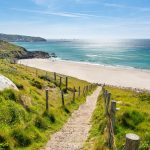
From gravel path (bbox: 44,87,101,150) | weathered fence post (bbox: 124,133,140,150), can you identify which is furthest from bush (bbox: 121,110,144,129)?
weathered fence post (bbox: 124,133,140,150)

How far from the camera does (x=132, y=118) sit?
53.0 ft

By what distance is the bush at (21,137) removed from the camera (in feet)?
49.9

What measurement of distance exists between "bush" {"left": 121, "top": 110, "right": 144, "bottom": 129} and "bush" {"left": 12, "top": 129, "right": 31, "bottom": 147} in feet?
17.3

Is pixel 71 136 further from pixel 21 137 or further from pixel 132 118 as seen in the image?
pixel 132 118

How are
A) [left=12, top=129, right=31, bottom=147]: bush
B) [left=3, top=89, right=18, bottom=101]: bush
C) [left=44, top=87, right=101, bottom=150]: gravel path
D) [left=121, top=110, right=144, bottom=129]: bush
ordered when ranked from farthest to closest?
1. [left=3, top=89, right=18, bottom=101]: bush
2. [left=44, top=87, right=101, bottom=150]: gravel path
3. [left=121, top=110, right=144, bottom=129]: bush
4. [left=12, top=129, right=31, bottom=147]: bush

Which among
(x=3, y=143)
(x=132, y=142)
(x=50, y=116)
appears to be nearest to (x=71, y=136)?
(x=50, y=116)

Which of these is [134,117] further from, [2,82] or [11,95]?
[2,82]

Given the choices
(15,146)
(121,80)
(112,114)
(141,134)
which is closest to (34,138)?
(15,146)

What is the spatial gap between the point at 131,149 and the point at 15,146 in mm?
9648

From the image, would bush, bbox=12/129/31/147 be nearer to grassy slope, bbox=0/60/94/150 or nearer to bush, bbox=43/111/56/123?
grassy slope, bbox=0/60/94/150

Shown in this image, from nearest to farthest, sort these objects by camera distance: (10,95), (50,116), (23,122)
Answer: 1. (23,122)
2. (10,95)
3. (50,116)

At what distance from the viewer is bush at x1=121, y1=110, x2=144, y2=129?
15.6 m

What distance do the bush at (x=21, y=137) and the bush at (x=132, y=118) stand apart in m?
5.27

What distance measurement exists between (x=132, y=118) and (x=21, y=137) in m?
6.16
